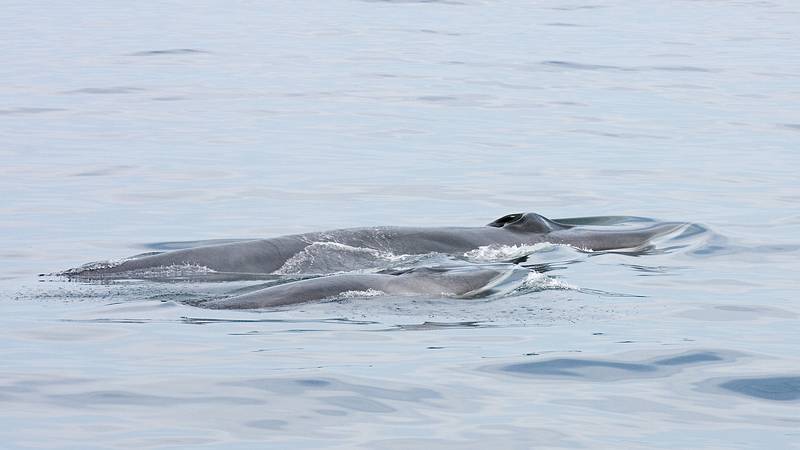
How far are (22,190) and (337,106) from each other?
872 centimetres

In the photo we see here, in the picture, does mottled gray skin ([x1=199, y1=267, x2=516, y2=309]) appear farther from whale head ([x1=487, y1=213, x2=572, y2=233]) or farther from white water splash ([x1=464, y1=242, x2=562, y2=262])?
whale head ([x1=487, y1=213, x2=572, y2=233])

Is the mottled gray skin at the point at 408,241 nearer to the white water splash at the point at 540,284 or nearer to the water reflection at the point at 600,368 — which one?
the white water splash at the point at 540,284

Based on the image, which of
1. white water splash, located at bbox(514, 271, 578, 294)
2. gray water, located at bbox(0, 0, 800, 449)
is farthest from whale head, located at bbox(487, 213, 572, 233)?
white water splash, located at bbox(514, 271, 578, 294)

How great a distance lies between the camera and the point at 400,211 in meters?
18.4

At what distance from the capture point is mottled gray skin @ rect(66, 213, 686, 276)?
1428 centimetres

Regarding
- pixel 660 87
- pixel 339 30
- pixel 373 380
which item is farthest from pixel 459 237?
pixel 339 30

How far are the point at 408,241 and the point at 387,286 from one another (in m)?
2.87

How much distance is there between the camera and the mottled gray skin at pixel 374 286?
1233cm

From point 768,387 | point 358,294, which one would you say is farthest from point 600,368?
point 358,294

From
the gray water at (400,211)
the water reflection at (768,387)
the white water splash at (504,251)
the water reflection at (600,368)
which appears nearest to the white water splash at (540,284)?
the gray water at (400,211)

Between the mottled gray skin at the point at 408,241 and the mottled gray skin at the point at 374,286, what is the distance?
165 centimetres

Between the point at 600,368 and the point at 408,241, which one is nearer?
the point at 600,368

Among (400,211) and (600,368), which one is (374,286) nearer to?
(600,368)

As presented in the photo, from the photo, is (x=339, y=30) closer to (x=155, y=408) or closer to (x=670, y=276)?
(x=670, y=276)
